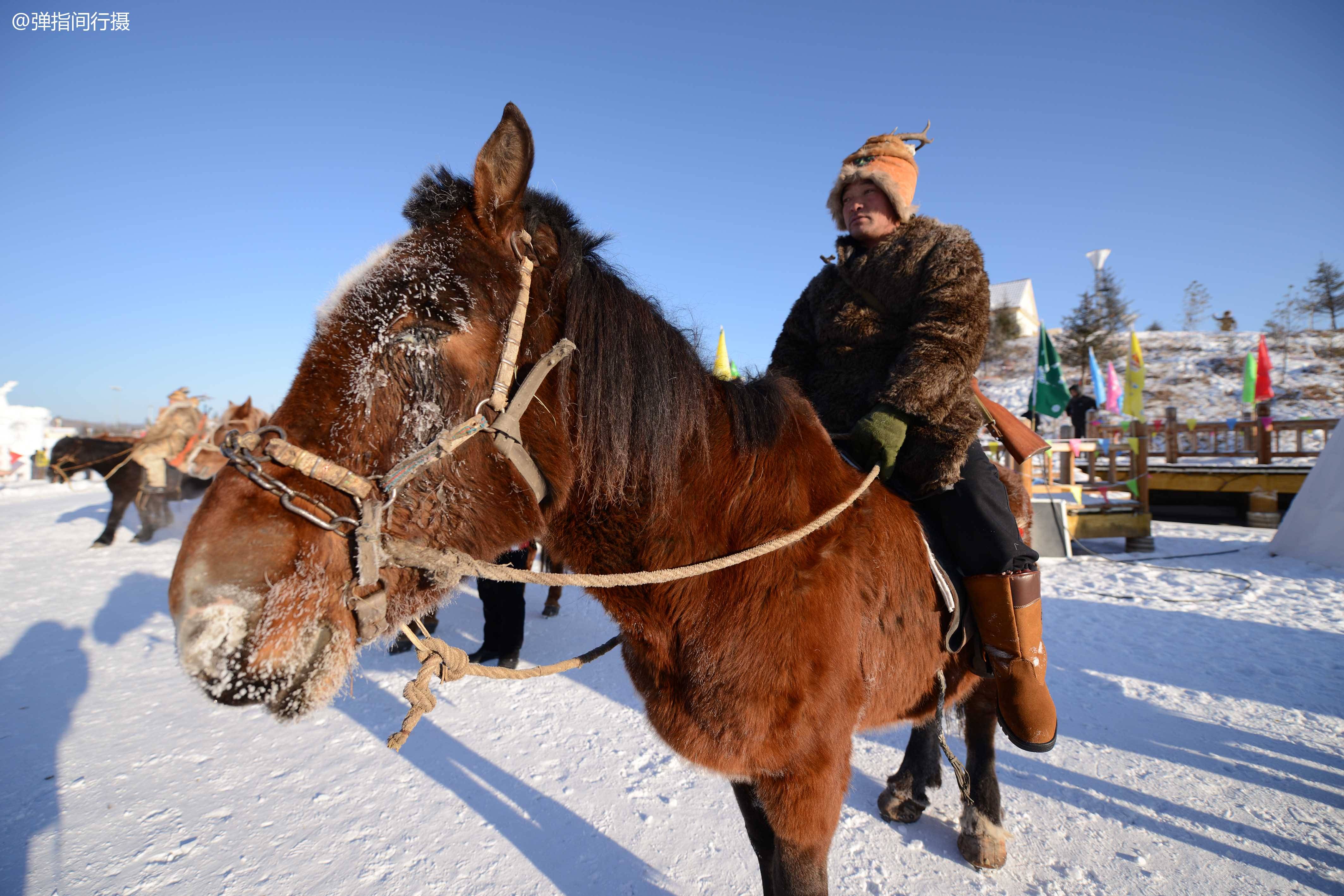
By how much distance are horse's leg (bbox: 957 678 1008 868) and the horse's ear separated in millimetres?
2963

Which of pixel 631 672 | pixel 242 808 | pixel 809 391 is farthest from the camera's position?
pixel 242 808

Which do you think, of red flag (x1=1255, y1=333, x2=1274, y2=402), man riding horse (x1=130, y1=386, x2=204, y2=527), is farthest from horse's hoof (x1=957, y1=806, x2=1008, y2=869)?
red flag (x1=1255, y1=333, x2=1274, y2=402)

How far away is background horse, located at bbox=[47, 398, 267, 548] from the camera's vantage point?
10.0 metres

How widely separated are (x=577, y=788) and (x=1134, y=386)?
17.6 m

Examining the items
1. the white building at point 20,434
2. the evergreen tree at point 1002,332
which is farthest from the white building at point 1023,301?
the white building at point 20,434

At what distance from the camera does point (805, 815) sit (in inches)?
62.3

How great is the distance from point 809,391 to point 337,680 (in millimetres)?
2038

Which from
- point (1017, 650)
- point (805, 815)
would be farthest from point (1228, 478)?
point (805, 815)

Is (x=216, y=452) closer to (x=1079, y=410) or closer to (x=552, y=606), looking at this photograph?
(x=552, y=606)

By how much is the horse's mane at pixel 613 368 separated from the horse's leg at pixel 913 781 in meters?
2.62

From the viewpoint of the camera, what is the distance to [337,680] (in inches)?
49.6

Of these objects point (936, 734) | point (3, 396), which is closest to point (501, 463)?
point (936, 734)

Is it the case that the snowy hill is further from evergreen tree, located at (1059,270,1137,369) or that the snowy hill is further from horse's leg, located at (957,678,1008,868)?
horse's leg, located at (957,678,1008,868)

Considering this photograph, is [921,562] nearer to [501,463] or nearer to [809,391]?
[809,391]
